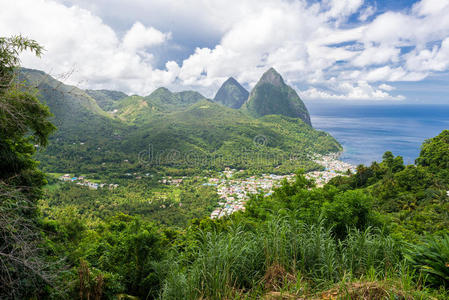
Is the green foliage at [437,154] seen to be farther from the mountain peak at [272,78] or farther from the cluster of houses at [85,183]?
the mountain peak at [272,78]

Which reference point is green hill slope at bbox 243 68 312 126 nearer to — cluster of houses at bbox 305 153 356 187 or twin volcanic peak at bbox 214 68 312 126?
twin volcanic peak at bbox 214 68 312 126

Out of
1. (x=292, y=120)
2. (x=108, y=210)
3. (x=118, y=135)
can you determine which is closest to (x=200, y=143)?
(x=118, y=135)

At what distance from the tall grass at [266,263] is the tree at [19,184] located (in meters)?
1.46

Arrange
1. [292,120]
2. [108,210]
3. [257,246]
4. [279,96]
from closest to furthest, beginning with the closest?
1. [257,246]
2. [108,210]
3. [292,120]
4. [279,96]

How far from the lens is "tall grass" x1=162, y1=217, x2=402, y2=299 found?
6.32ft

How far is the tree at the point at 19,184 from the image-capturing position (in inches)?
87.2

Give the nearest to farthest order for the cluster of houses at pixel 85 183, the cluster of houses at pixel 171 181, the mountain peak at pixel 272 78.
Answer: the cluster of houses at pixel 85 183
the cluster of houses at pixel 171 181
the mountain peak at pixel 272 78

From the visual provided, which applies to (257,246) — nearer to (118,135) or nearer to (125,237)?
(125,237)

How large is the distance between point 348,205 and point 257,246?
11.8ft

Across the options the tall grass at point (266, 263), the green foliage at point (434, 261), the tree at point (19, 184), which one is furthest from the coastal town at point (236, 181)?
the green foliage at point (434, 261)

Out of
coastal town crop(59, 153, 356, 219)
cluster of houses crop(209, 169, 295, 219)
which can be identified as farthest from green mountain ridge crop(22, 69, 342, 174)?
cluster of houses crop(209, 169, 295, 219)

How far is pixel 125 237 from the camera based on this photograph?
5.18m

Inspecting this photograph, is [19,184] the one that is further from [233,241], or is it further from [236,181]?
[236,181]

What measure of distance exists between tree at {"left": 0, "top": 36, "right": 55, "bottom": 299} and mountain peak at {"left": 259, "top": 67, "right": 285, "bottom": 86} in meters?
149
